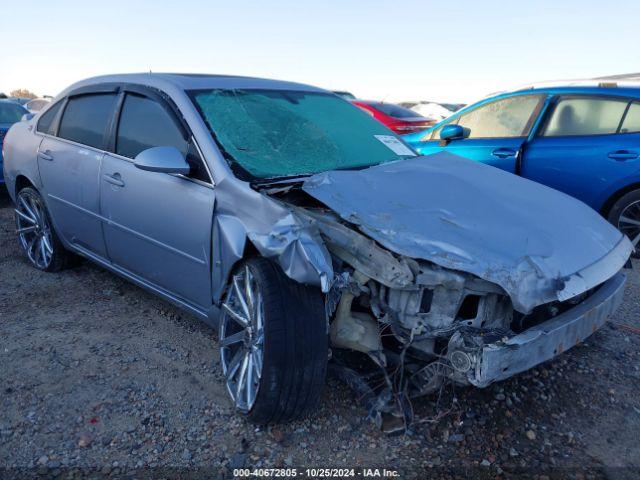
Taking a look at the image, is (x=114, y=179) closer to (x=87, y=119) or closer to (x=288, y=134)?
(x=87, y=119)

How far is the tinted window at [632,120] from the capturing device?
463 cm

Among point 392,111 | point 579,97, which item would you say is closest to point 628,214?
point 579,97

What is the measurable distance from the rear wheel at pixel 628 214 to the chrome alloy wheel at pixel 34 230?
4.83 meters

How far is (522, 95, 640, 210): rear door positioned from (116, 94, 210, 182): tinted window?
3.39 meters

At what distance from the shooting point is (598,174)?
4.70 metres

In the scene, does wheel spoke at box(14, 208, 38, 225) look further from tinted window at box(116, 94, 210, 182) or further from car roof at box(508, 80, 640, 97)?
car roof at box(508, 80, 640, 97)

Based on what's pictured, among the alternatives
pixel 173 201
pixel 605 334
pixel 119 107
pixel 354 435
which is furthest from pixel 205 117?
pixel 605 334

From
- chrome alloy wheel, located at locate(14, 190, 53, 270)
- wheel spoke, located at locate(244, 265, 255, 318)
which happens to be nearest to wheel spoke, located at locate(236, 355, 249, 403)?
wheel spoke, located at locate(244, 265, 255, 318)

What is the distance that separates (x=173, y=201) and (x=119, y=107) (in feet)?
3.37

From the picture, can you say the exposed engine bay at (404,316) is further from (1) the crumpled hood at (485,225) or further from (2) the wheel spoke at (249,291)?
(2) the wheel spoke at (249,291)

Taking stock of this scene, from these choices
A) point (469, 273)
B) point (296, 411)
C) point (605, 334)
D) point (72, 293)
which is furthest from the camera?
point (72, 293)

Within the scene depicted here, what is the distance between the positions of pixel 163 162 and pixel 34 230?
2.40 metres

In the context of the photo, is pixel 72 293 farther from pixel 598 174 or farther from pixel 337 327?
pixel 598 174

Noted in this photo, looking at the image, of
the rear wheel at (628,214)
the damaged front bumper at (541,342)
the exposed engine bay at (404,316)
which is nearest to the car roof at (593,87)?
the rear wheel at (628,214)
